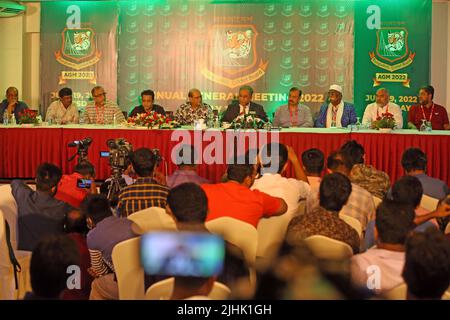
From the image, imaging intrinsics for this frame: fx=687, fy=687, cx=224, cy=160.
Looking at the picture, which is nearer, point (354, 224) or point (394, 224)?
point (394, 224)

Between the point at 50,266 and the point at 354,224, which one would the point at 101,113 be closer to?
the point at 354,224

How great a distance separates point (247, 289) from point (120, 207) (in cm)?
162

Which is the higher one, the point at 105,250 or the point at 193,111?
the point at 193,111

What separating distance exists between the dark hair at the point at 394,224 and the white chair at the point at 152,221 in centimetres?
98

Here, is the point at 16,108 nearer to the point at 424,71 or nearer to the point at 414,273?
the point at 424,71

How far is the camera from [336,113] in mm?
8047

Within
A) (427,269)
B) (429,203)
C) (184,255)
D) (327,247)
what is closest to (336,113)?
(429,203)

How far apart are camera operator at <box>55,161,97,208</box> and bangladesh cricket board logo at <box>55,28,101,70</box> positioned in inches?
207

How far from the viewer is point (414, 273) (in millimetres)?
1896

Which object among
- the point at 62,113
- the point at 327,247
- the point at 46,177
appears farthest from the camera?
the point at 62,113

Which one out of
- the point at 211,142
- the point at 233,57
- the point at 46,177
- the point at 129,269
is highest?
the point at 233,57

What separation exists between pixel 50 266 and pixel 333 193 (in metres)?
1.64

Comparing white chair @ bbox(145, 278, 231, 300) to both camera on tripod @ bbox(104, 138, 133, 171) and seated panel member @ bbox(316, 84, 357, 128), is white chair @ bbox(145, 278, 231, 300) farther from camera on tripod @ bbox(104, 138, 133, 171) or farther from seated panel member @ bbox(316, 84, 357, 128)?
seated panel member @ bbox(316, 84, 357, 128)
